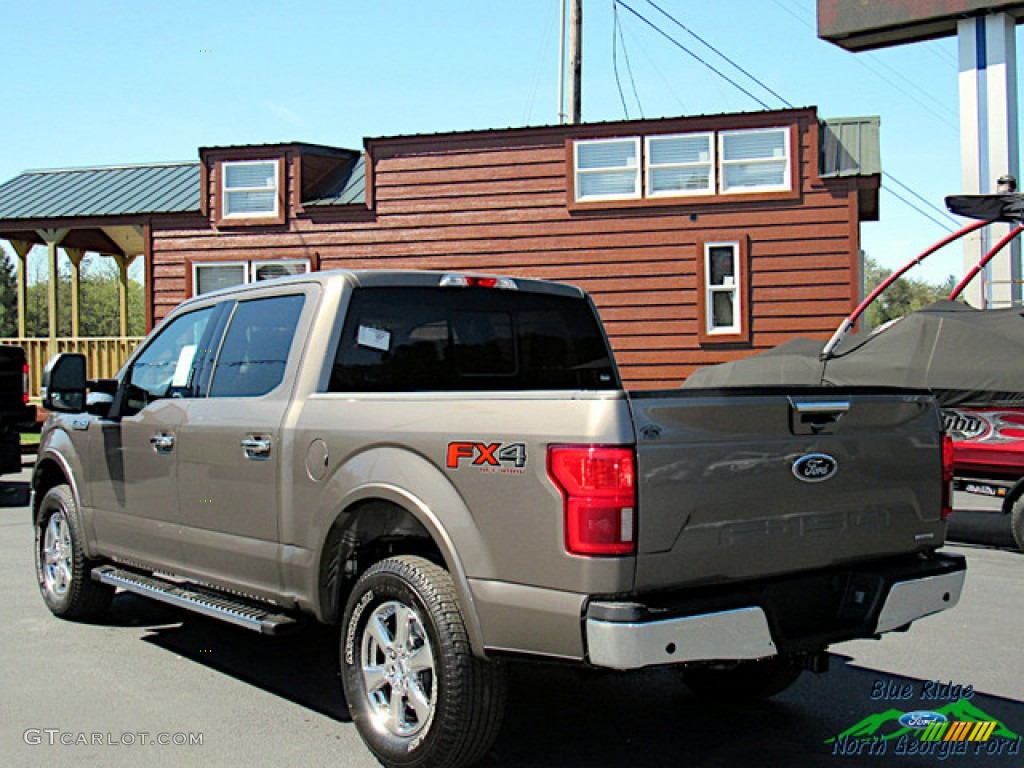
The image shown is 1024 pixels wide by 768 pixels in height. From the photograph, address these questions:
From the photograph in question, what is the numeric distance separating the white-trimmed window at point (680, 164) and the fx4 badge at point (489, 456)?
14.8 meters

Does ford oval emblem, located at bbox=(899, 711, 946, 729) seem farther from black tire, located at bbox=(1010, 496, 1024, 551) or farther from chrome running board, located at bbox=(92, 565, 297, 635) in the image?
black tire, located at bbox=(1010, 496, 1024, 551)

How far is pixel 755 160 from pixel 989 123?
5.08m

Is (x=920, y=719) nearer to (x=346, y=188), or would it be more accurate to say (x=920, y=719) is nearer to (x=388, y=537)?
(x=388, y=537)

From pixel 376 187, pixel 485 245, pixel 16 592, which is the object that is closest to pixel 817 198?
pixel 485 245

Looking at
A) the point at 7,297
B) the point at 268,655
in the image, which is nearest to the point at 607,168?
the point at 268,655

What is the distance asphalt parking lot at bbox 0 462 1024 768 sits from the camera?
432cm

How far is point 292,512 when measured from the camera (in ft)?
15.1

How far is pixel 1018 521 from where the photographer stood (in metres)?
9.16

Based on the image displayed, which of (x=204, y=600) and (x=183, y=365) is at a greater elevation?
(x=183, y=365)

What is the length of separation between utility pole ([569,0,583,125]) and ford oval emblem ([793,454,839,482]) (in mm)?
19759

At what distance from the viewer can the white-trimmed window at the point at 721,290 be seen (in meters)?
17.8

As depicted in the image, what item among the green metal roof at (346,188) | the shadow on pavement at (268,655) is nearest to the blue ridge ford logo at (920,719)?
the shadow on pavement at (268,655)

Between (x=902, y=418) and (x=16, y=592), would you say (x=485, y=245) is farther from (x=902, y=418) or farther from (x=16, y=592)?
(x=902, y=418)

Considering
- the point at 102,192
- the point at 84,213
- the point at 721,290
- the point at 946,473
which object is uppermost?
the point at 102,192
